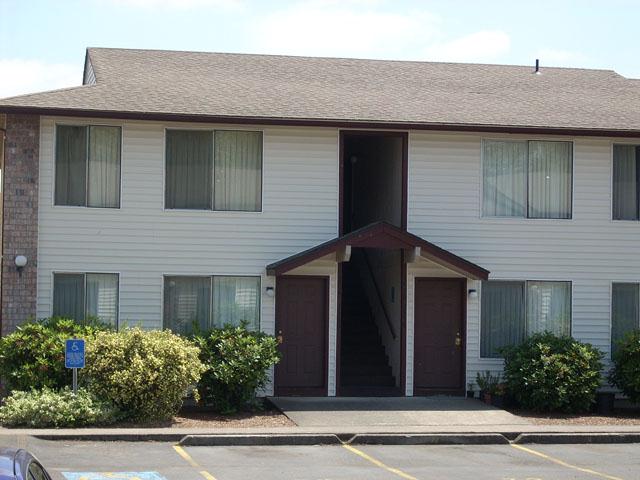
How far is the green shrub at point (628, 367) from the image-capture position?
2030 cm

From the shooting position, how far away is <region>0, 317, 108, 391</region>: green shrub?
18.1 meters

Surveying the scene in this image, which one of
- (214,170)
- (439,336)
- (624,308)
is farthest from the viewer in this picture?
(624,308)

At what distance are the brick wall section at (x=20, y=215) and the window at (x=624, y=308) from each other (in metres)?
11.0

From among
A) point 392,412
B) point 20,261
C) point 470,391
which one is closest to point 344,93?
point 470,391

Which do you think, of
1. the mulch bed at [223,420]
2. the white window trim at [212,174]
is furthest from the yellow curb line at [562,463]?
the white window trim at [212,174]

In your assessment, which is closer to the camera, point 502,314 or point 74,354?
point 74,354

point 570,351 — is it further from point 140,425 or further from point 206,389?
point 140,425

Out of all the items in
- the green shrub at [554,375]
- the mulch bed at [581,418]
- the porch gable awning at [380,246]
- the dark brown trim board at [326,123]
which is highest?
the dark brown trim board at [326,123]

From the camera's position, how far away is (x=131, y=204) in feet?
66.6

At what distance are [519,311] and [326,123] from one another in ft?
17.2

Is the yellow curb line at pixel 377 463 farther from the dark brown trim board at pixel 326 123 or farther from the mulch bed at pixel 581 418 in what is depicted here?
the dark brown trim board at pixel 326 123

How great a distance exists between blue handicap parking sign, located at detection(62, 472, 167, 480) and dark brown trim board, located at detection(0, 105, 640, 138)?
7878mm

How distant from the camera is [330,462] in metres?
15.0

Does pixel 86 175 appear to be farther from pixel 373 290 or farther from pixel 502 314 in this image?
pixel 502 314
